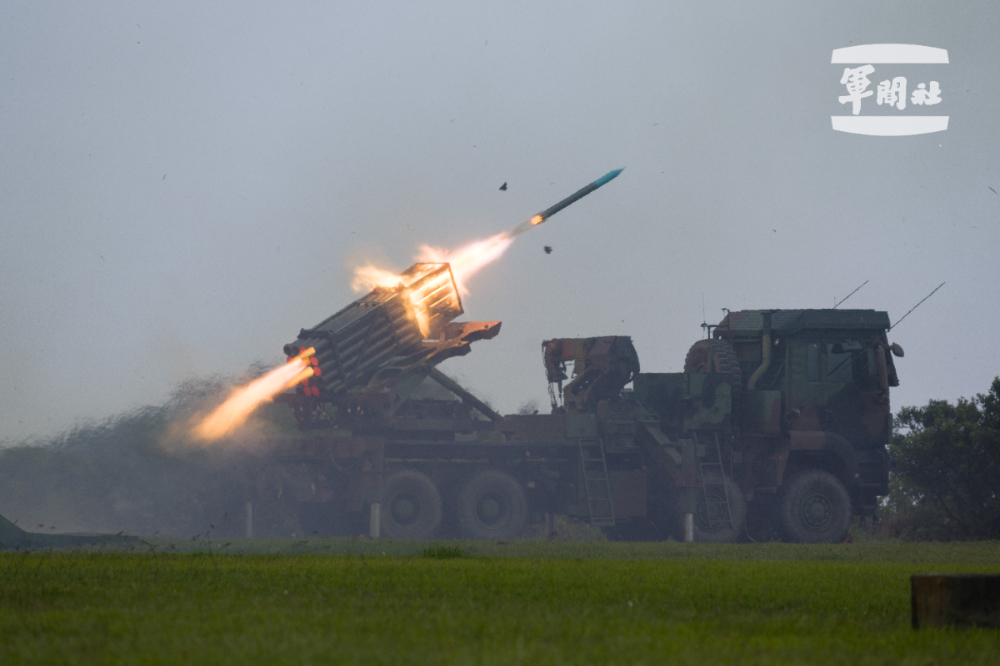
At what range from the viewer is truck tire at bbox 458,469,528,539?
2366 cm

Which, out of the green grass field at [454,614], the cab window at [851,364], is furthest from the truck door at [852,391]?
the green grass field at [454,614]

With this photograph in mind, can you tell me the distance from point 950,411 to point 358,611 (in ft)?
87.1

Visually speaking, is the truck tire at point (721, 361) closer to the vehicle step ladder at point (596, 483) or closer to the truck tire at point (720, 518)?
the truck tire at point (720, 518)

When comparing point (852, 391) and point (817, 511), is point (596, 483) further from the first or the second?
point (852, 391)

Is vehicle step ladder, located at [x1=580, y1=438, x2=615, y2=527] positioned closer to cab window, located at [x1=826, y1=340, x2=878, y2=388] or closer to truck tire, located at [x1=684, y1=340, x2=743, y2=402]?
truck tire, located at [x1=684, y1=340, x2=743, y2=402]

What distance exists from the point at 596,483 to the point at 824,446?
5.38 meters

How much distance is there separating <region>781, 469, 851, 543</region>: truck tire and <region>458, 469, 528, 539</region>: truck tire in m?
6.18

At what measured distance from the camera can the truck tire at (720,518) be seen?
23328 millimetres

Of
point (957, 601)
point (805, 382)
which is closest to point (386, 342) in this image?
point (805, 382)

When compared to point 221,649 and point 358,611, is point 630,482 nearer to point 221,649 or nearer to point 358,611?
point 358,611

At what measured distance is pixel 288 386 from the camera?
73.3ft

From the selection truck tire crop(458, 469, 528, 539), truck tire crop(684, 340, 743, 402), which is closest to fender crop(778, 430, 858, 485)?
truck tire crop(684, 340, 743, 402)

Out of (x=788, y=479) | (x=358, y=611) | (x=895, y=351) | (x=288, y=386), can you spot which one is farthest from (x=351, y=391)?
(x=358, y=611)

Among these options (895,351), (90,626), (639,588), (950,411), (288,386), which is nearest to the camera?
(90,626)
